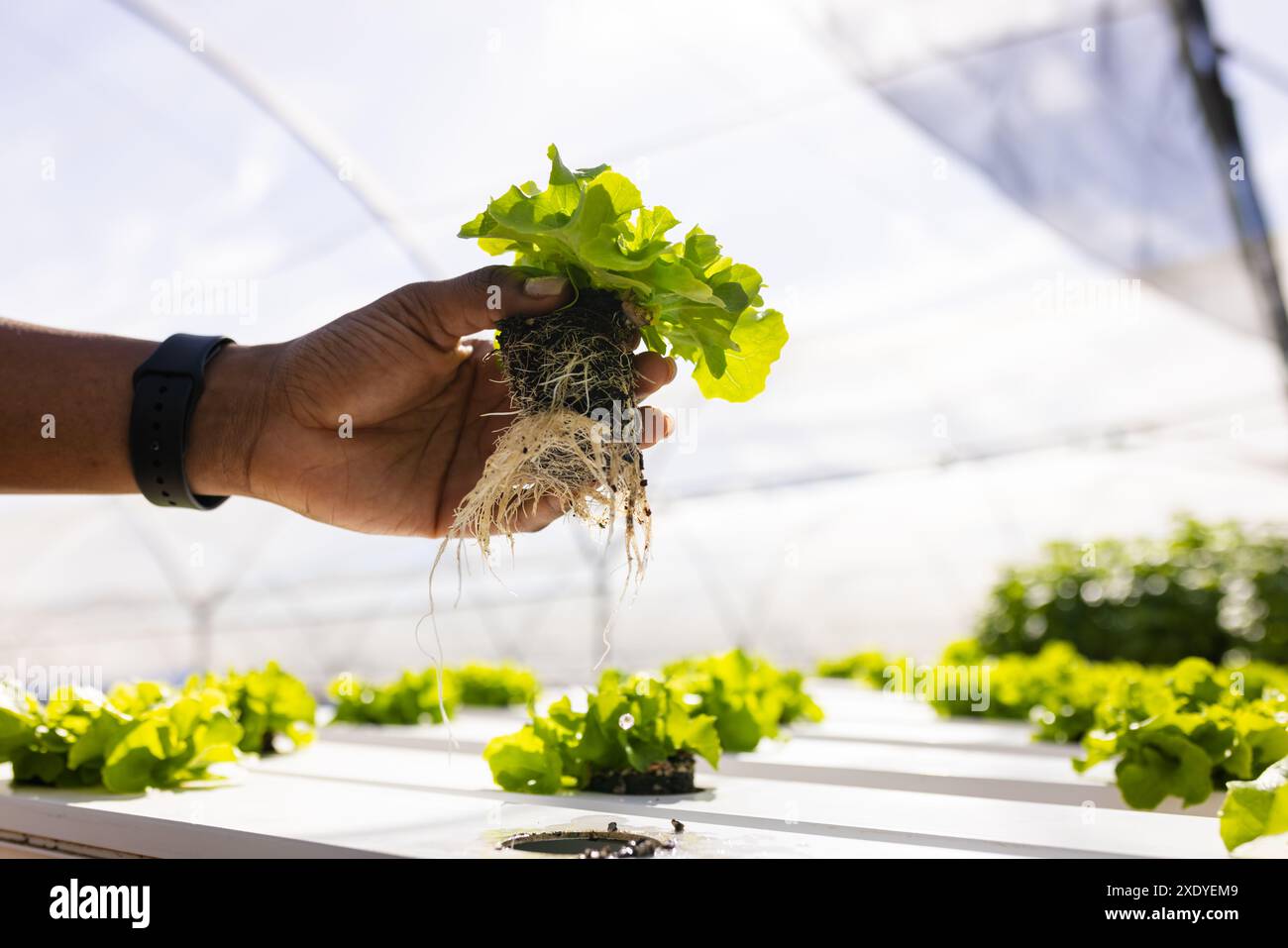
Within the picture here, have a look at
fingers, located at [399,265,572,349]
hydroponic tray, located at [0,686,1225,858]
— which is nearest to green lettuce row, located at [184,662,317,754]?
hydroponic tray, located at [0,686,1225,858]

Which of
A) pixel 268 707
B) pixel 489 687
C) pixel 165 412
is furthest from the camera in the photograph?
pixel 489 687

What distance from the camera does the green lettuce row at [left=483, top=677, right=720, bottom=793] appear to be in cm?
198

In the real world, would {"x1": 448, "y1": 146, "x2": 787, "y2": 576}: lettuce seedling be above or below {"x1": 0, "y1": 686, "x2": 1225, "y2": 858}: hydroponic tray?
above

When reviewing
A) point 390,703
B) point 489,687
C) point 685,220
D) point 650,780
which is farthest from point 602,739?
point 685,220

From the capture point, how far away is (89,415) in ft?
5.82

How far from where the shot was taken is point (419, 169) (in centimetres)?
576

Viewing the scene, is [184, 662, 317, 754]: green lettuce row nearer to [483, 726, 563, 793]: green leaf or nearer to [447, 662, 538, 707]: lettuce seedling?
[483, 726, 563, 793]: green leaf

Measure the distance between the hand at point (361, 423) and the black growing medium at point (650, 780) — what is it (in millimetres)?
630

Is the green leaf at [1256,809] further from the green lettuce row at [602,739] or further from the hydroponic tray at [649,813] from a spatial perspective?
the green lettuce row at [602,739]

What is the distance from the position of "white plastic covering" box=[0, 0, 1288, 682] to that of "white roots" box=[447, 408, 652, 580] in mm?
450

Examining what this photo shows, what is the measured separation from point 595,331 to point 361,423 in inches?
20.6

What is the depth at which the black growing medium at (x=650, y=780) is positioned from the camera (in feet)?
6.60

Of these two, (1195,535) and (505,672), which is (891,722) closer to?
(505,672)

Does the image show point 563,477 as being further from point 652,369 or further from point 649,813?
point 649,813
